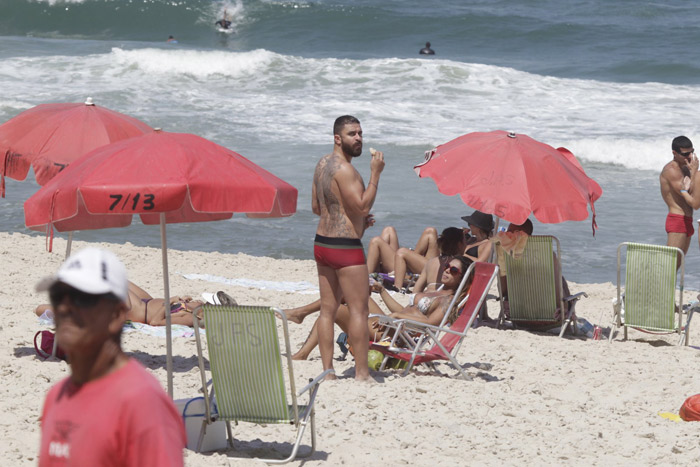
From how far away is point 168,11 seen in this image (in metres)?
35.8

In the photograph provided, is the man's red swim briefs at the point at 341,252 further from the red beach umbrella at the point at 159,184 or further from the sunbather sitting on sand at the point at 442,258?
the sunbather sitting on sand at the point at 442,258

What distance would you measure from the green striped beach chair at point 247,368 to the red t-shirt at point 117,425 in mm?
2574

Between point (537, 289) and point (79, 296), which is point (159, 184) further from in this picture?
point (537, 289)

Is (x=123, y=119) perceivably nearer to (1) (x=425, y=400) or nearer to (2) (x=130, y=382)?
(1) (x=425, y=400)

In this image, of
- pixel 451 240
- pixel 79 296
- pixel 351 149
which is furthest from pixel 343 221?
pixel 79 296

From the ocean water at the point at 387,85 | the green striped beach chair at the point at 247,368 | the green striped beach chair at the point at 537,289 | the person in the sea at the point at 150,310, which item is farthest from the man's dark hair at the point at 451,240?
the green striped beach chair at the point at 247,368

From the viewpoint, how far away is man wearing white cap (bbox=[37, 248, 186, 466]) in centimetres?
175

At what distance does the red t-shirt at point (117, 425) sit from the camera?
1.74m

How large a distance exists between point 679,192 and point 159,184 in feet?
17.9

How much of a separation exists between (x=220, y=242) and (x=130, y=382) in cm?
1002

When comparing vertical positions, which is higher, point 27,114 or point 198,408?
point 27,114

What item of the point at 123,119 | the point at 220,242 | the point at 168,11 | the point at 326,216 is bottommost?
the point at 220,242

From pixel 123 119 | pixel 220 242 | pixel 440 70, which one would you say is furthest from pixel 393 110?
pixel 123 119

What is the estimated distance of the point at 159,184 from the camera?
173 inches
